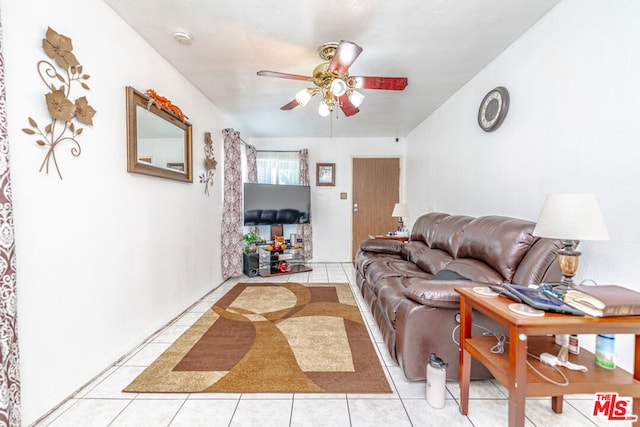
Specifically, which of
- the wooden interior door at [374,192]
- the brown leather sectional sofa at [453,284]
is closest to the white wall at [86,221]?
the brown leather sectional sofa at [453,284]

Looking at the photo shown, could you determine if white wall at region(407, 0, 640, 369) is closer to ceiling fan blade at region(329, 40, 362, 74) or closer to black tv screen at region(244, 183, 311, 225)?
ceiling fan blade at region(329, 40, 362, 74)

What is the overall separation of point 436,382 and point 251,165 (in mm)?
4285

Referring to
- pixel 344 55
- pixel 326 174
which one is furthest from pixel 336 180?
pixel 344 55

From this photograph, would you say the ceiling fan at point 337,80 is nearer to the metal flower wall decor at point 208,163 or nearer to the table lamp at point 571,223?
the table lamp at point 571,223

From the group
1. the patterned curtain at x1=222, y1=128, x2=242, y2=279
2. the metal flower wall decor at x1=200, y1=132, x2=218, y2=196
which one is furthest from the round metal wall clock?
the patterned curtain at x1=222, y1=128, x2=242, y2=279

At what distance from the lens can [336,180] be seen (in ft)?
17.3

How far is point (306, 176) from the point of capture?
→ 512 centimetres

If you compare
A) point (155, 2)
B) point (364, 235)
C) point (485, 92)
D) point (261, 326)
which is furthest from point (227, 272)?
point (485, 92)

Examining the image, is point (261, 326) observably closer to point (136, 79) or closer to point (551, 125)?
point (136, 79)

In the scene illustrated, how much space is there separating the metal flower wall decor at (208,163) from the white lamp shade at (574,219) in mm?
3210

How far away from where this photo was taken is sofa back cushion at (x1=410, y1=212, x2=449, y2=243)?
10.1ft

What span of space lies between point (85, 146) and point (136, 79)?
77 cm
